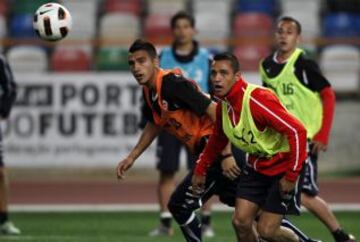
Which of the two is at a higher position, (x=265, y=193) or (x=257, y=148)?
(x=257, y=148)

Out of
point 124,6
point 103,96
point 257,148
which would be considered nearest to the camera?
point 257,148

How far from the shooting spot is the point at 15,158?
20.2m

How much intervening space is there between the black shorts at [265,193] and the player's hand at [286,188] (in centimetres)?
6

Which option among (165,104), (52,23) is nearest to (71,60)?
(52,23)

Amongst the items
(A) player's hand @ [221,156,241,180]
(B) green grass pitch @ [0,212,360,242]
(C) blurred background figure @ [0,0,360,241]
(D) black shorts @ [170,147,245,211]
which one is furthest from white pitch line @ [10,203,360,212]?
(A) player's hand @ [221,156,241,180]

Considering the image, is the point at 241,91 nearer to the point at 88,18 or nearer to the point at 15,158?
the point at 15,158

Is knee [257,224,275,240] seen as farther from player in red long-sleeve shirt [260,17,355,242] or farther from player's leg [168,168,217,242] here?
player in red long-sleeve shirt [260,17,355,242]

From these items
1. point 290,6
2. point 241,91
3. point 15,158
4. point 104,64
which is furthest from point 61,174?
point 241,91

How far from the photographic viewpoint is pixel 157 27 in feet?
72.5

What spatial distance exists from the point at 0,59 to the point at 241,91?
4844 millimetres

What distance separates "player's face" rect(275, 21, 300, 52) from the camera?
11.9 m

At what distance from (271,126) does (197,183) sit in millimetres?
907

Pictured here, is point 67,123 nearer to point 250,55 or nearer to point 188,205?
point 250,55

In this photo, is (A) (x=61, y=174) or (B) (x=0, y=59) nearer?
(B) (x=0, y=59)
